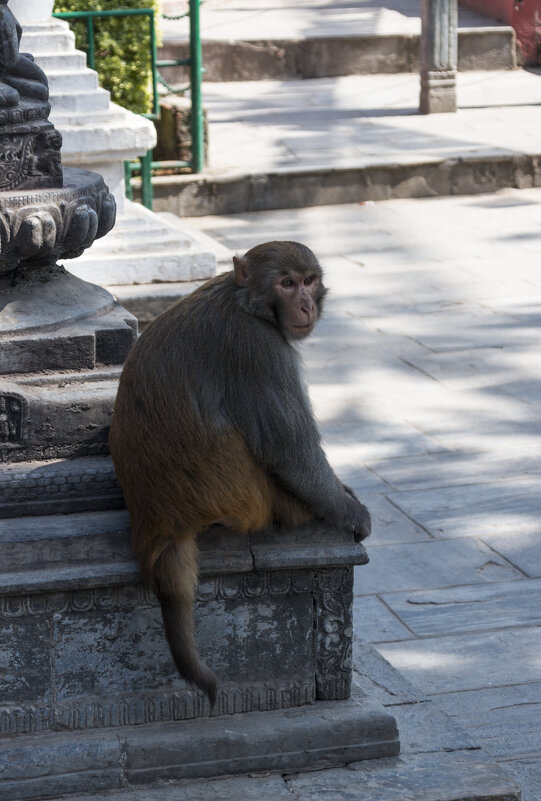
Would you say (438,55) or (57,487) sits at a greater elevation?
(438,55)

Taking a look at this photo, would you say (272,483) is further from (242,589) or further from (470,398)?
(470,398)

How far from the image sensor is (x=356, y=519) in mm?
2760

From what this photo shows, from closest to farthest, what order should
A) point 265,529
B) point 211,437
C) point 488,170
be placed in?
point 211,437 < point 265,529 < point 488,170

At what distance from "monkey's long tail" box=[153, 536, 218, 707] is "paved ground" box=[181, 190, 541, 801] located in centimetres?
91

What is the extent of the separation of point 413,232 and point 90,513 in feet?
21.2

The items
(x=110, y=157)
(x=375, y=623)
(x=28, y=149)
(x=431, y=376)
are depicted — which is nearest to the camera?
(x=28, y=149)

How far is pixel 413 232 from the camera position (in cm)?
893

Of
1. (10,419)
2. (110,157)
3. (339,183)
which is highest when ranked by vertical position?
(110,157)

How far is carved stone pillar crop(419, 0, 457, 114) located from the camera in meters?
11.2

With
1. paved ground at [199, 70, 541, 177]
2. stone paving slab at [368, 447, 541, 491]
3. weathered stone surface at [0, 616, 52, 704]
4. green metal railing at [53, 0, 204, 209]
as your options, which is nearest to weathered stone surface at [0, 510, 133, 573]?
weathered stone surface at [0, 616, 52, 704]

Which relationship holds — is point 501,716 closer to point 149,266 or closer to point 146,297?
point 146,297

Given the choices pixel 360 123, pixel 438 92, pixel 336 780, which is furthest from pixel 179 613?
pixel 438 92

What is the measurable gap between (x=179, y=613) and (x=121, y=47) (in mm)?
6851

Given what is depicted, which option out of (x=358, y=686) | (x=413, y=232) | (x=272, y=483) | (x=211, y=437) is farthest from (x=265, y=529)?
(x=413, y=232)
